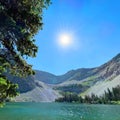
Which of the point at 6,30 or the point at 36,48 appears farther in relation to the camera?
the point at 36,48

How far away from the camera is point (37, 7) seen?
26016mm

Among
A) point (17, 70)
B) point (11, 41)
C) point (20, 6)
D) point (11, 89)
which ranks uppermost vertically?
point (20, 6)

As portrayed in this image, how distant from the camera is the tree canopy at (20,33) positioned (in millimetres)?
24328

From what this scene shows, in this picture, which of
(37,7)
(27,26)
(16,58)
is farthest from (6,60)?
(37,7)

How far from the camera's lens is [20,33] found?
24.0 metres

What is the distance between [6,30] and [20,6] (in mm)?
2526

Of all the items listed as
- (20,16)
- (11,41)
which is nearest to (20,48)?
(11,41)

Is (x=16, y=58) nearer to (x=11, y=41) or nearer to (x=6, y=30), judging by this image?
(x=11, y=41)

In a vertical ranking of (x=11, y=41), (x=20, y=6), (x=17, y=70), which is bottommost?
(x=17, y=70)

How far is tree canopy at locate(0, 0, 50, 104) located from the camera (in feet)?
79.8

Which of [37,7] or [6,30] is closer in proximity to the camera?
[6,30]

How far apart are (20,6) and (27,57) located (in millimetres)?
4242

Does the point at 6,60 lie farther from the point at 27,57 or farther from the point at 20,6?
the point at 20,6

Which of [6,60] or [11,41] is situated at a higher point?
[11,41]
